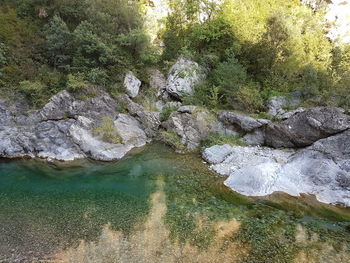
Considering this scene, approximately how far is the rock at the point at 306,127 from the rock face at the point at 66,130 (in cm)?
749

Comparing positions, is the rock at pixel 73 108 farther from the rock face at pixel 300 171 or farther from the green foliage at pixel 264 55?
the rock face at pixel 300 171

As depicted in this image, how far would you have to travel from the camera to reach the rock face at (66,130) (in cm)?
1349

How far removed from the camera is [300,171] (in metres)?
10.9

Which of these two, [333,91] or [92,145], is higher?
[333,91]

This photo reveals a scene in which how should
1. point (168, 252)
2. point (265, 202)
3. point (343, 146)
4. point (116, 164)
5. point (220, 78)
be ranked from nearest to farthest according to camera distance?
point (168, 252) < point (265, 202) < point (343, 146) < point (116, 164) < point (220, 78)

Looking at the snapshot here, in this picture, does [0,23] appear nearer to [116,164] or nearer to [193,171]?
[116,164]

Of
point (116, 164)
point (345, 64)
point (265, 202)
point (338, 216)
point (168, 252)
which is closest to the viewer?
point (168, 252)

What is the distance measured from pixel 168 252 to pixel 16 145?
10900 millimetres

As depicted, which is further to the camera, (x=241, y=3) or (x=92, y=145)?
(x=241, y=3)

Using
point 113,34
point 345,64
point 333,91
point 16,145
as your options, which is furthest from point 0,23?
point 345,64

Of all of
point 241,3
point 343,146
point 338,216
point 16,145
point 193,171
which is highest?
point 241,3

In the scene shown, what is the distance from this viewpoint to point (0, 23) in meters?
18.1

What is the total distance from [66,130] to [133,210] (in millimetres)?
7662

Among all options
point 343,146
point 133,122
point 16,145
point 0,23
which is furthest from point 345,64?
point 0,23
